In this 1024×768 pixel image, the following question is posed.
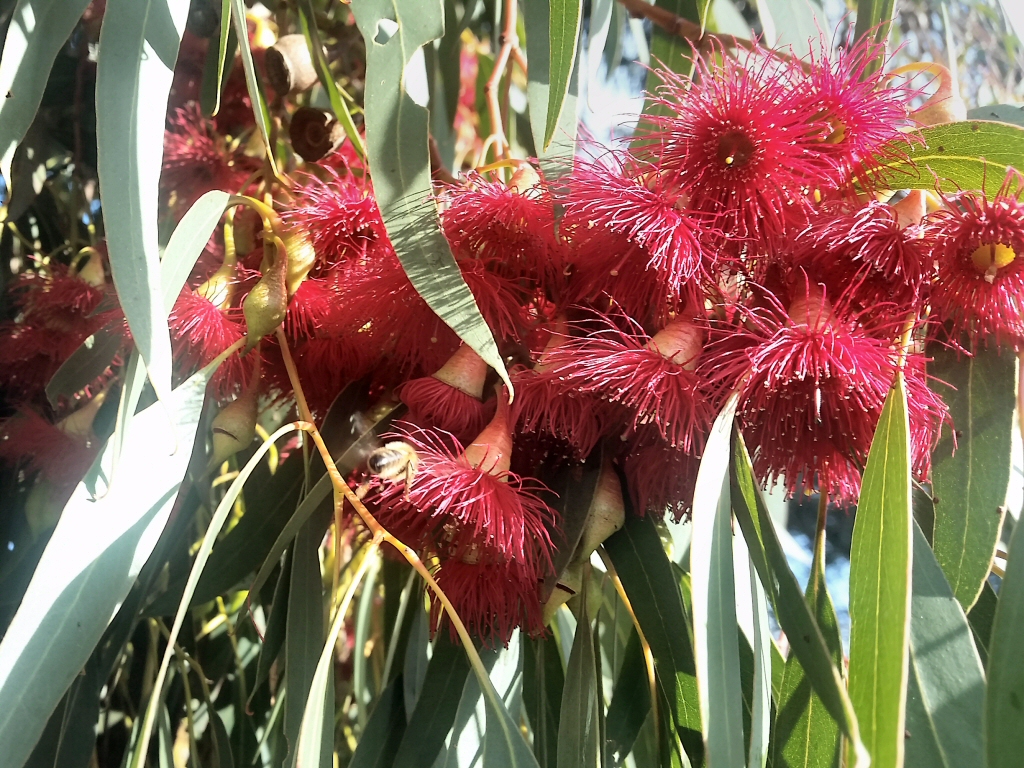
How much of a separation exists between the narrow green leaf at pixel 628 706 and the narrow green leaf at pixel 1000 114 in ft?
1.52

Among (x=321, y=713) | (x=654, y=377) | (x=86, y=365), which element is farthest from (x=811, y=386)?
(x=86, y=365)

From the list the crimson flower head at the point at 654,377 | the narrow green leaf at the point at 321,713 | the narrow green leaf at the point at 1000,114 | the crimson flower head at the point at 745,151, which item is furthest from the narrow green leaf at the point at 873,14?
the narrow green leaf at the point at 321,713

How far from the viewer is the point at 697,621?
446 mm

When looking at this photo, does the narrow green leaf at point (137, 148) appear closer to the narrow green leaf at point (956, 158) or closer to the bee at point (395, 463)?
the bee at point (395, 463)

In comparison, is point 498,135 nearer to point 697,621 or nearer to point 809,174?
point 809,174

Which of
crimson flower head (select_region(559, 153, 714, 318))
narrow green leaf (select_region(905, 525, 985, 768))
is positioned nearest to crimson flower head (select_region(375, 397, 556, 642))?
crimson flower head (select_region(559, 153, 714, 318))

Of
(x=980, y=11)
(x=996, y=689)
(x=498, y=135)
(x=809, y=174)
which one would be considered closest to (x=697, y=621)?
(x=996, y=689)

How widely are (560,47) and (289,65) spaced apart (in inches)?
16.5

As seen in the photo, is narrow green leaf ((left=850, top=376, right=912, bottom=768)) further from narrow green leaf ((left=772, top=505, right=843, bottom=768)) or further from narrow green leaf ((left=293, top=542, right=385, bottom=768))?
narrow green leaf ((left=293, top=542, right=385, bottom=768))

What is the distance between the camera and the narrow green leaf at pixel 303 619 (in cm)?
62

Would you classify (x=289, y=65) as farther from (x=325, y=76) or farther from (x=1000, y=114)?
(x=1000, y=114)

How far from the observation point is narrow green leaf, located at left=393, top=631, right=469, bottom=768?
2.02ft

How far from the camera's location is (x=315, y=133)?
896 mm

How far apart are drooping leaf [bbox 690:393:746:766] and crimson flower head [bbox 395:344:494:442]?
170 millimetres
